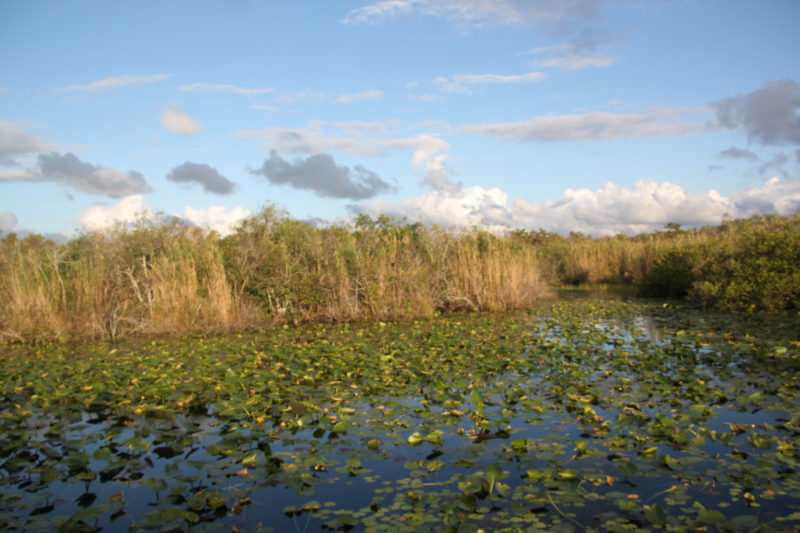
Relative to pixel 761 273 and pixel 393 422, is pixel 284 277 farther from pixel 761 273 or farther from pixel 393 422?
pixel 761 273

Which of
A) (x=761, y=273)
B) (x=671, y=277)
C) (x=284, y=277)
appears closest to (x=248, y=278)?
(x=284, y=277)

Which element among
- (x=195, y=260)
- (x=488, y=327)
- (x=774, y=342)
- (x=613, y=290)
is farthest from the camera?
(x=613, y=290)

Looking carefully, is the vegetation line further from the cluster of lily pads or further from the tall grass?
the cluster of lily pads

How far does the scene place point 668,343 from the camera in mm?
8508

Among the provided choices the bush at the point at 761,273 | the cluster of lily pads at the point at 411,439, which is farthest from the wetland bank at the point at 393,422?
the bush at the point at 761,273

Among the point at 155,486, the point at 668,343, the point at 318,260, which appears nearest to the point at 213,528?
the point at 155,486

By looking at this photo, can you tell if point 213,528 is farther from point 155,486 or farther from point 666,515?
point 666,515

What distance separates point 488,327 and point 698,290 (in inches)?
287

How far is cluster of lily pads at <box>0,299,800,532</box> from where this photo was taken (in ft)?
10.8

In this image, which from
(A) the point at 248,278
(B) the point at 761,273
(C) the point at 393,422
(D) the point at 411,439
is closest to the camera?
(D) the point at 411,439

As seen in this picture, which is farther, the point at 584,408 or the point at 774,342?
the point at 774,342

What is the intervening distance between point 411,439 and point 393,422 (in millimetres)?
589

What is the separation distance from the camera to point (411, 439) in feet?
14.5

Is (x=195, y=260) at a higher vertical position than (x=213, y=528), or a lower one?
higher
